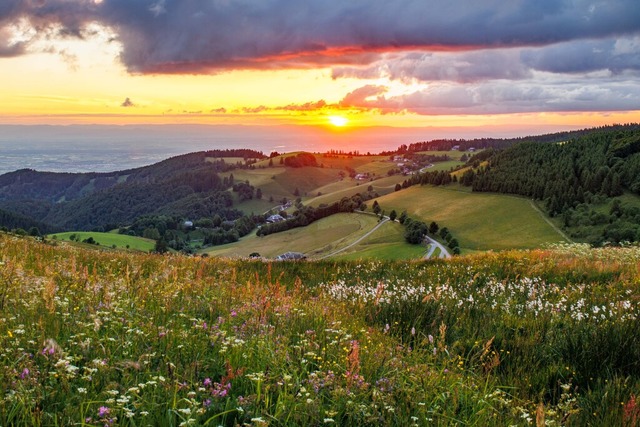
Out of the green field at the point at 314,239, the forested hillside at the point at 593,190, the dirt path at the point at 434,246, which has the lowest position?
the green field at the point at 314,239

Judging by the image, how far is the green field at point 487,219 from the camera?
13912cm

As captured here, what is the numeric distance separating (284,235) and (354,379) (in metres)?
190

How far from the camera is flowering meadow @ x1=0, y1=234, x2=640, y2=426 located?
3465 mm

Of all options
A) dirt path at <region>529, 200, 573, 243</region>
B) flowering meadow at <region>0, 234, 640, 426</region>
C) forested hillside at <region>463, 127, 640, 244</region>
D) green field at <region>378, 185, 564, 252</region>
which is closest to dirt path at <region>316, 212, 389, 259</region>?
green field at <region>378, 185, 564, 252</region>

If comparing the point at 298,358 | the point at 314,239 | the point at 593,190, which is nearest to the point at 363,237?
the point at 314,239

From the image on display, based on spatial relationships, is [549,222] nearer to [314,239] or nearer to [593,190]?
[593,190]

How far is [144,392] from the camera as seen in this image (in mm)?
3451

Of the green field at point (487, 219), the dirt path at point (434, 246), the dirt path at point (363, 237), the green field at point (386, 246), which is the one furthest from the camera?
the green field at point (487, 219)

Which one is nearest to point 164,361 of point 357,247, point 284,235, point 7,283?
point 7,283

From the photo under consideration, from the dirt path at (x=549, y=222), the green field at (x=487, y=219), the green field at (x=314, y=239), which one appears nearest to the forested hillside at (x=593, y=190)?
the dirt path at (x=549, y=222)

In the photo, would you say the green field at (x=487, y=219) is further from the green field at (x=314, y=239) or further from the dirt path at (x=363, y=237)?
the green field at (x=314, y=239)

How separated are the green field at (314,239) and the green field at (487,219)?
1942 centimetres

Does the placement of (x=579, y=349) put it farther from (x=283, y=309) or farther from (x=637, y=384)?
(x=283, y=309)

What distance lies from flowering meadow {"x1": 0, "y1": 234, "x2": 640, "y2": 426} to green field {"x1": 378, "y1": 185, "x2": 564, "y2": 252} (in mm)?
130318
